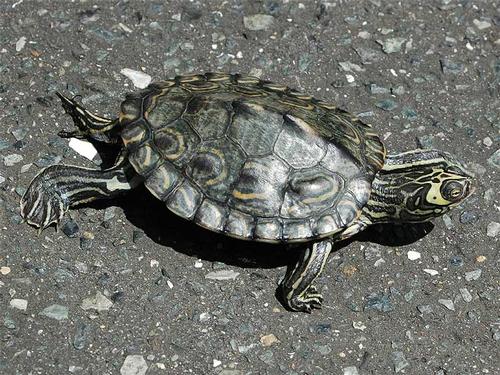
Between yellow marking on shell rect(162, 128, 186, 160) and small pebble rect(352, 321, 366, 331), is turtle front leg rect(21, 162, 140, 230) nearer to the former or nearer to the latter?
yellow marking on shell rect(162, 128, 186, 160)

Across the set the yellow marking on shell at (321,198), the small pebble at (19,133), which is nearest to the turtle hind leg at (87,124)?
the small pebble at (19,133)

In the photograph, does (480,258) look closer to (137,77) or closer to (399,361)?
(399,361)

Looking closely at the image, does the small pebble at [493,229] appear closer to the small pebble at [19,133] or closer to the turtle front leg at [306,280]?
the turtle front leg at [306,280]

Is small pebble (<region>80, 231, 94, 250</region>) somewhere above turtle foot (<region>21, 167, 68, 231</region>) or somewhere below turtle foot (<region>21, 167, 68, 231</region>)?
below

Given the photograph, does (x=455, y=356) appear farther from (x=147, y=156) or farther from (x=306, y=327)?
(x=147, y=156)

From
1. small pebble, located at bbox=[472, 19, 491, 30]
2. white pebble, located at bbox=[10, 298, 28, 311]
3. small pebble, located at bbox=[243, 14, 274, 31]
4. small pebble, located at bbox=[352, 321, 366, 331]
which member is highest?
small pebble, located at bbox=[243, 14, 274, 31]

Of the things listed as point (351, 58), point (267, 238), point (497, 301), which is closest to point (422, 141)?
point (351, 58)

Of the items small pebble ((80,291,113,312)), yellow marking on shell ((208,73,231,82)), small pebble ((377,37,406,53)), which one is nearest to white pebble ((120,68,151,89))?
yellow marking on shell ((208,73,231,82))
